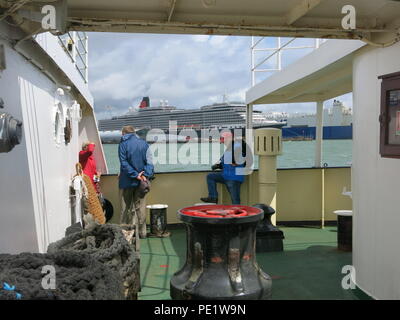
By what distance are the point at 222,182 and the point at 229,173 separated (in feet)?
0.98

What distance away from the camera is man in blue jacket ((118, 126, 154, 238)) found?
6.70m

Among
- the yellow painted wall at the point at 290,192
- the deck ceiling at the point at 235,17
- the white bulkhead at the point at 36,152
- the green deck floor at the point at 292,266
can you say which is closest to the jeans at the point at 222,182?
the yellow painted wall at the point at 290,192

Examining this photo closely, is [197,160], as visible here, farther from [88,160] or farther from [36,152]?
[36,152]

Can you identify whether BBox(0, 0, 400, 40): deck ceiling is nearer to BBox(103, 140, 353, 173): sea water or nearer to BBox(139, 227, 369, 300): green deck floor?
BBox(139, 227, 369, 300): green deck floor

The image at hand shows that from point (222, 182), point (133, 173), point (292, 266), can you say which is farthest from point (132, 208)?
point (292, 266)

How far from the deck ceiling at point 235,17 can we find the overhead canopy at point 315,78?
53 centimetres

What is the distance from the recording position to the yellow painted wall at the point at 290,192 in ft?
25.9

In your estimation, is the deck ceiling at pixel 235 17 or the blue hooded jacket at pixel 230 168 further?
the blue hooded jacket at pixel 230 168

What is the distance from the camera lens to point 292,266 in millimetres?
5379

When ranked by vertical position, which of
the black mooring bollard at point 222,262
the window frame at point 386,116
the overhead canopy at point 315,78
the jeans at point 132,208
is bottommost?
the jeans at point 132,208

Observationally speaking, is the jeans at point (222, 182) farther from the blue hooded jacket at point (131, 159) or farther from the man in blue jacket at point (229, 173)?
the blue hooded jacket at point (131, 159)
